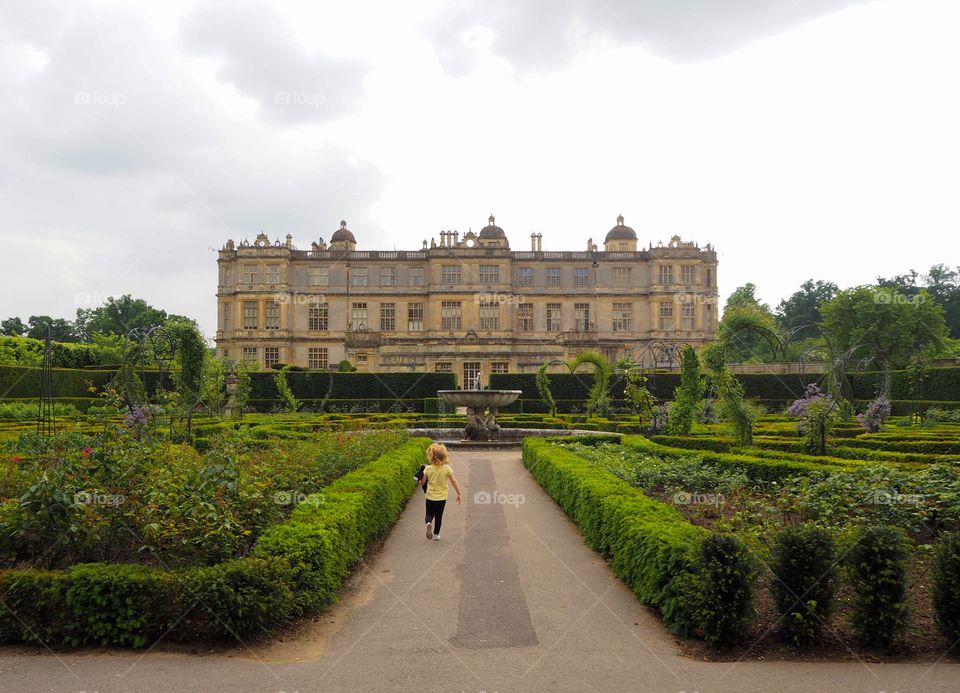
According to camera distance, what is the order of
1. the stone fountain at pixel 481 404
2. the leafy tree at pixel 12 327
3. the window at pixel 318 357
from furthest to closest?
the leafy tree at pixel 12 327 < the window at pixel 318 357 < the stone fountain at pixel 481 404

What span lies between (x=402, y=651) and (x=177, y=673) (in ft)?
4.89

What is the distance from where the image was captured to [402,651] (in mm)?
4898

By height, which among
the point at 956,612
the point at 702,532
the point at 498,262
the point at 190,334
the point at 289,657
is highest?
the point at 498,262

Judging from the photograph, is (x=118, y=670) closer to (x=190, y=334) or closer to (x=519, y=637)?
(x=519, y=637)

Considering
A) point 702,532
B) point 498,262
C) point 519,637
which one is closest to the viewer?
point 519,637

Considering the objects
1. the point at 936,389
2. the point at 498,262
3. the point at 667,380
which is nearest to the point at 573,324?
the point at 498,262

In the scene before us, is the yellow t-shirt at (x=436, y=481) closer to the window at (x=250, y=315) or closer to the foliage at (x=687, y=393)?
the foliage at (x=687, y=393)

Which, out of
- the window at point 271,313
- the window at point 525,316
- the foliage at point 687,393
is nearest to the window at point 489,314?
the window at point 525,316

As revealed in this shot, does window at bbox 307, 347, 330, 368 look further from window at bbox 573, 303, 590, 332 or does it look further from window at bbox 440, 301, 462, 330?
window at bbox 573, 303, 590, 332

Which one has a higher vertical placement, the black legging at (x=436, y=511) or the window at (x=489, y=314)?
the window at (x=489, y=314)

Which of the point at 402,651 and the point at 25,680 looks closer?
the point at 25,680

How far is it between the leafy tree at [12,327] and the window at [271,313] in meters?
27.9

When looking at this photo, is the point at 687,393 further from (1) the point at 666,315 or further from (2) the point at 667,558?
(1) the point at 666,315

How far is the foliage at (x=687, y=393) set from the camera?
1570 centimetres
